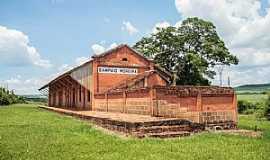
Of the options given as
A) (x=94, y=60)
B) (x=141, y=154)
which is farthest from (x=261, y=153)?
(x=94, y=60)

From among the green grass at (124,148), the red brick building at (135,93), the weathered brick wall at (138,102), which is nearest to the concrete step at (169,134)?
the green grass at (124,148)

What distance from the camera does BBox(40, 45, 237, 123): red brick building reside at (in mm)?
14914

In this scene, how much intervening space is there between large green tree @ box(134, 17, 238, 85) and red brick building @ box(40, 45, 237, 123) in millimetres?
7906

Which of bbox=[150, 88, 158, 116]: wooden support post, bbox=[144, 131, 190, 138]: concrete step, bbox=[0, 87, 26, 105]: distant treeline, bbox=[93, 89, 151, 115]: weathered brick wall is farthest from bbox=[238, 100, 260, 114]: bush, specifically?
bbox=[0, 87, 26, 105]: distant treeline

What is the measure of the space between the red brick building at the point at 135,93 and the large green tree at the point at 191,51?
7.91 m

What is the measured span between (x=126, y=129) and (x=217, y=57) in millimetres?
29525

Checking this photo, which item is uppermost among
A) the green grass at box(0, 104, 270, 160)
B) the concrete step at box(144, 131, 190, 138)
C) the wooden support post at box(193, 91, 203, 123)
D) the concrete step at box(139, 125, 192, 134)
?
the wooden support post at box(193, 91, 203, 123)

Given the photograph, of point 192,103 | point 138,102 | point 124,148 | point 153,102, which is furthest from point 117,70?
point 124,148

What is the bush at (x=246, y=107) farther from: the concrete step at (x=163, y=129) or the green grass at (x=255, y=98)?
the concrete step at (x=163, y=129)

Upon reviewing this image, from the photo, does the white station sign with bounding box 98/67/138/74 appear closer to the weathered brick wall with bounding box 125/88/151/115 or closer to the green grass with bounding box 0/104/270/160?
the weathered brick wall with bounding box 125/88/151/115

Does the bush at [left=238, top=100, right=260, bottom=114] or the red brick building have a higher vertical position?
the red brick building

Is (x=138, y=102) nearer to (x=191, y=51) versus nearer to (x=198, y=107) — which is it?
(x=198, y=107)

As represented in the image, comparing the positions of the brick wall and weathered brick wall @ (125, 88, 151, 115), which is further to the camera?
weathered brick wall @ (125, 88, 151, 115)

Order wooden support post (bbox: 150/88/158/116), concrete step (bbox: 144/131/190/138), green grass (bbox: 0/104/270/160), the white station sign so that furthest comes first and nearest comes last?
1. the white station sign
2. wooden support post (bbox: 150/88/158/116)
3. concrete step (bbox: 144/131/190/138)
4. green grass (bbox: 0/104/270/160)
